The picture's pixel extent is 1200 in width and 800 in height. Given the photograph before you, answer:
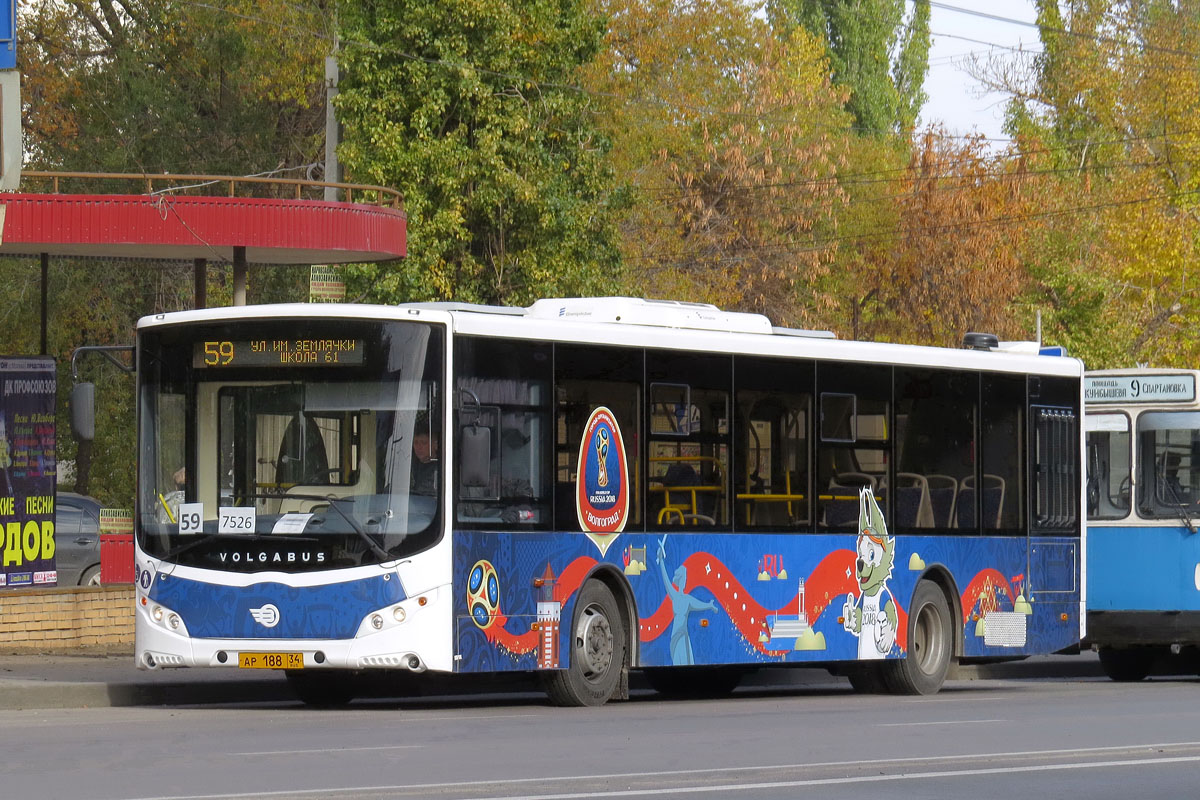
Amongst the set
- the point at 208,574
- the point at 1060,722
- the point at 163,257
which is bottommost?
the point at 1060,722

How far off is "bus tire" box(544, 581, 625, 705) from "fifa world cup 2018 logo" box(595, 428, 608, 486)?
0.74 metres

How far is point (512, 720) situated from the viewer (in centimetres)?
1401

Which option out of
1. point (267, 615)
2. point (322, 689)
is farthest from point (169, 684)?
point (267, 615)

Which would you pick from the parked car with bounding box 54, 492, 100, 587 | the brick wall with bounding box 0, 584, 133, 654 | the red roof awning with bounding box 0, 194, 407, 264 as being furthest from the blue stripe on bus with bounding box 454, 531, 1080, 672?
the parked car with bounding box 54, 492, 100, 587

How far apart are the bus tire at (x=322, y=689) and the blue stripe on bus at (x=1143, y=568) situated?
27.3 ft

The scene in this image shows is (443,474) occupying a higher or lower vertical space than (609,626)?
higher

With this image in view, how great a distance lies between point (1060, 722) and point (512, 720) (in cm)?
367

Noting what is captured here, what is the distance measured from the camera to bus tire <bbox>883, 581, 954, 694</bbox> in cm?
1830

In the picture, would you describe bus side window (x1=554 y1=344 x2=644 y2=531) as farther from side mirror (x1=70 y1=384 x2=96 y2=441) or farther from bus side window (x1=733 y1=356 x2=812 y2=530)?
side mirror (x1=70 y1=384 x2=96 y2=441)

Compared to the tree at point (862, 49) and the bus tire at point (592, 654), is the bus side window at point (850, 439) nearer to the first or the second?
the bus tire at point (592, 654)

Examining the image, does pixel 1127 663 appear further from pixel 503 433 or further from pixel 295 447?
pixel 295 447

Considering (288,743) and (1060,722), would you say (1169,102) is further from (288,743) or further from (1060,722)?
(288,743)

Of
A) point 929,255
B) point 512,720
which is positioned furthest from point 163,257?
point 929,255

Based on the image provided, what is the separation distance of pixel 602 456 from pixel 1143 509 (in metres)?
7.70
